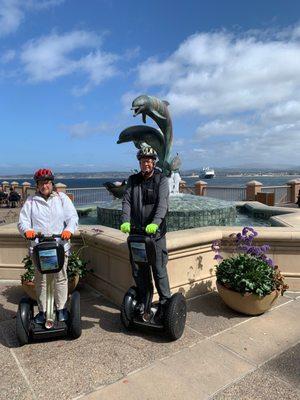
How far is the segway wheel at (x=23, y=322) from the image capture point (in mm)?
3359

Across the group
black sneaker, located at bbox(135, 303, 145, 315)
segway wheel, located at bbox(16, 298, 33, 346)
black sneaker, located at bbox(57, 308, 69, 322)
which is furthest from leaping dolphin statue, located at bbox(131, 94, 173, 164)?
segway wheel, located at bbox(16, 298, 33, 346)

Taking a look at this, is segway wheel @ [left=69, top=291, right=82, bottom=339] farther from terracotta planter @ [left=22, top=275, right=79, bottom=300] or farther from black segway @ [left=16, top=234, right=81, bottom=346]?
terracotta planter @ [left=22, top=275, right=79, bottom=300]

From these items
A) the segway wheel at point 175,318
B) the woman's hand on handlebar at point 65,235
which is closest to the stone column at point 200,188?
the segway wheel at point 175,318

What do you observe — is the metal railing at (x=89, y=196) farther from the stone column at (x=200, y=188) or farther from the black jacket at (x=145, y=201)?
the black jacket at (x=145, y=201)

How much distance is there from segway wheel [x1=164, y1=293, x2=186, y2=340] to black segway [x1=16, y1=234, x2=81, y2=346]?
90cm

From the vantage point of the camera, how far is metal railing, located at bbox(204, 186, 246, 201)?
1905 cm

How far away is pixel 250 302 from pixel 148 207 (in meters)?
1.72

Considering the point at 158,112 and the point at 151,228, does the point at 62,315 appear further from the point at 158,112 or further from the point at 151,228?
the point at 158,112

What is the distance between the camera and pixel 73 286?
15.7 ft

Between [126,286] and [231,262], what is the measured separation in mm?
1351

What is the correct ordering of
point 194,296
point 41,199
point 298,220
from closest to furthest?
point 41,199 → point 194,296 → point 298,220

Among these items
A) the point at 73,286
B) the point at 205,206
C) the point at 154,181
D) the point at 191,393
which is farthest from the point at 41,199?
the point at 205,206

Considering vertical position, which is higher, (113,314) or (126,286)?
(126,286)

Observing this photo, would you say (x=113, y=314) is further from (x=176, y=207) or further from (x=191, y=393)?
(x=176, y=207)
